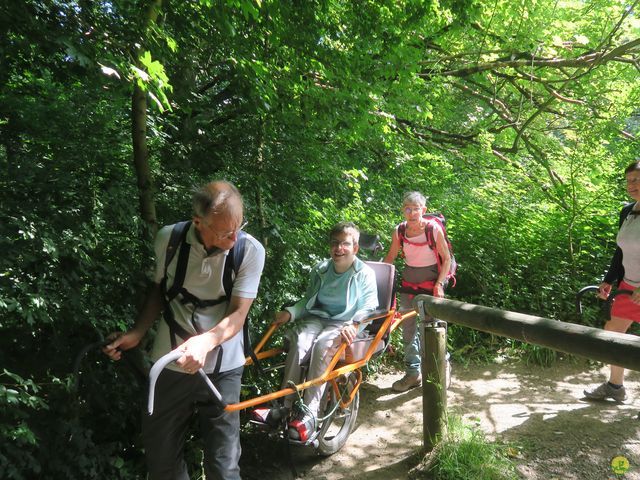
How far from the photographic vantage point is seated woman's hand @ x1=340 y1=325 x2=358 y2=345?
3281mm

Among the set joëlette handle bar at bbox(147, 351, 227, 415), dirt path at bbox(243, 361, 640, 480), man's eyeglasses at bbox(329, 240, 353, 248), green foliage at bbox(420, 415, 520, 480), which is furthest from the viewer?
man's eyeglasses at bbox(329, 240, 353, 248)

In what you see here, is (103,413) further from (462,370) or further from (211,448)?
(462,370)

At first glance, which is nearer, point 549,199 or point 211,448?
point 211,448

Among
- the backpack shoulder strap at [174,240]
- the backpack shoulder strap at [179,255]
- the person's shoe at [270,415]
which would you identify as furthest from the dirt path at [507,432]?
the backpack shoulder strap at [174,240]

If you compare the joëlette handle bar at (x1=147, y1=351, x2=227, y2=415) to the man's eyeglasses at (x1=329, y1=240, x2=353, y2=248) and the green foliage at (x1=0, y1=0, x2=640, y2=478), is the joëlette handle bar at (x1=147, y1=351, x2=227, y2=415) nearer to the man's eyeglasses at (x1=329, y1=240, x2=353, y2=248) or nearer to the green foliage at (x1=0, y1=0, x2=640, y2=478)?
the green foliage at (x1=0, y1=0, x2=640, y2=478)

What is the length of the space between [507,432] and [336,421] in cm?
137

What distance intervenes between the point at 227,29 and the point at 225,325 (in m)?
2.10

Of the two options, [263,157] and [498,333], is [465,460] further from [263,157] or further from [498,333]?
[263,157]

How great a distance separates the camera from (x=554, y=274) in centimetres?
631

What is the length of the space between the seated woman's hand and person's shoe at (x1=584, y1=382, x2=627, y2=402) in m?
2.53

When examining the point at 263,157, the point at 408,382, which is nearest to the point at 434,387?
the point at 408,382

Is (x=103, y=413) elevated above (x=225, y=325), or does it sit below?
below

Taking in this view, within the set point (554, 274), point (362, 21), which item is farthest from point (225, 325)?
point (554, 274)

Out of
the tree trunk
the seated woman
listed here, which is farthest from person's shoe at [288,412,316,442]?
the tree trunk
